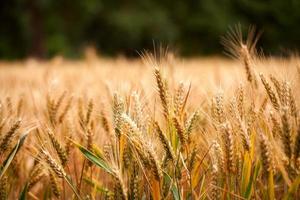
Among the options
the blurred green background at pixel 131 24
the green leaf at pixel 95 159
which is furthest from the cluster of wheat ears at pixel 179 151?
the blurred green background at pixel 131 24

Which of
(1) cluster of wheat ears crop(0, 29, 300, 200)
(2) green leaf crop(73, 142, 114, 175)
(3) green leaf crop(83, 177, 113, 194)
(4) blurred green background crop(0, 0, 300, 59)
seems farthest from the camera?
(4) blurred green background crop(0, 0, 300, 59)

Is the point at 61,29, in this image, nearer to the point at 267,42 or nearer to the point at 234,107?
the point at 267,42

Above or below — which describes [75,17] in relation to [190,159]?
above

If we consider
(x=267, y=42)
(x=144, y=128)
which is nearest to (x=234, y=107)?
(x=144, y=128)

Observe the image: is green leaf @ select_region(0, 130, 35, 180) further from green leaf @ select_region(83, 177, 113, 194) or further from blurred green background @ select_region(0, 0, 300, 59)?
blurred green background @ select_region(0, 0, 300, 59)

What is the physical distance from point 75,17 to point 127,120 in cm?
1405

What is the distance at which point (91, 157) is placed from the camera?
1.10 m

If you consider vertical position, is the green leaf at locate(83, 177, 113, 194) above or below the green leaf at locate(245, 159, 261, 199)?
below

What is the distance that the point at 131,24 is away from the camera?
1406cm

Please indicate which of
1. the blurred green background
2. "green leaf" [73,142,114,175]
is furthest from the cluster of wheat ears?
the blurred green background

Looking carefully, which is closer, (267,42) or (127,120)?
(127,120)

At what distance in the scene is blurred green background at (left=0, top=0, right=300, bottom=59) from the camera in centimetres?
1359

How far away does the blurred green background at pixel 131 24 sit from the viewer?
44.6 feet

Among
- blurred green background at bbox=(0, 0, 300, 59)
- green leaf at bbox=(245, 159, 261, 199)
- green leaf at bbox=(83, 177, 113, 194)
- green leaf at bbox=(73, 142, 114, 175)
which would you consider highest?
blurred green background at bbox=(0, 0, 300, 59)
